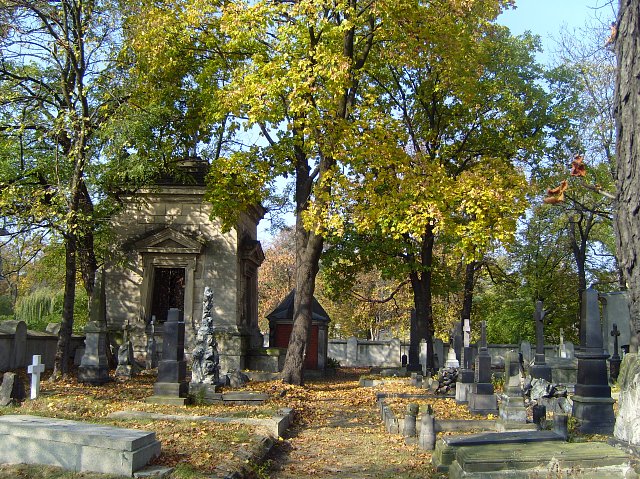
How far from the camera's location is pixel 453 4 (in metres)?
16.0

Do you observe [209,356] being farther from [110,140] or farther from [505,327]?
[505,327]

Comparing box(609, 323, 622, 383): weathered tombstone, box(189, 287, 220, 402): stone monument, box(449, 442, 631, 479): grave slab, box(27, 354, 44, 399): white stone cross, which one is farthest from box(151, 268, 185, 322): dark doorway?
box(449, 442, 631, 479): grave slab

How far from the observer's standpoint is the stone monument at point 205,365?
1315 cm

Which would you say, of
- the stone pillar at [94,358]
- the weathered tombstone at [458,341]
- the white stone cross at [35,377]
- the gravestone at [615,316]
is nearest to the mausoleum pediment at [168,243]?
the stone pillar at [94,358]

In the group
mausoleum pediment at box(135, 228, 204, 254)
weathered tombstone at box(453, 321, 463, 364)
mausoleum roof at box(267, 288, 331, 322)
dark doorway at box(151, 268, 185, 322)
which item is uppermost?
mausoleum pediment at box(135, 228, 204, 254)

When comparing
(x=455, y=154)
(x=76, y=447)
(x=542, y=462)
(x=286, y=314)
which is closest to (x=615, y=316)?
(x=455, y=154)

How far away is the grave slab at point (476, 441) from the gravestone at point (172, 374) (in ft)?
19.7

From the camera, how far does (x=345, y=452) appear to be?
983 cm

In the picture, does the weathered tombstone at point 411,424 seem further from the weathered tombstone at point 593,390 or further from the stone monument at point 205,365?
the stone monument at point 205,365

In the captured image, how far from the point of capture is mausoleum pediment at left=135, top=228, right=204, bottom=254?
2102cm

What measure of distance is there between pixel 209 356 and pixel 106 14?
880 cm

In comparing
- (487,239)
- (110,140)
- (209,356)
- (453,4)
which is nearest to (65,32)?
(110,140)

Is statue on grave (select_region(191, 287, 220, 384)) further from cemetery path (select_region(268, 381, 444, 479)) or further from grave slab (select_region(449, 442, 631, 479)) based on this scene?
grave slab (select_region(449, 442, 631, 479))

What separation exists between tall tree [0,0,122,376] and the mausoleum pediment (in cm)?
396
